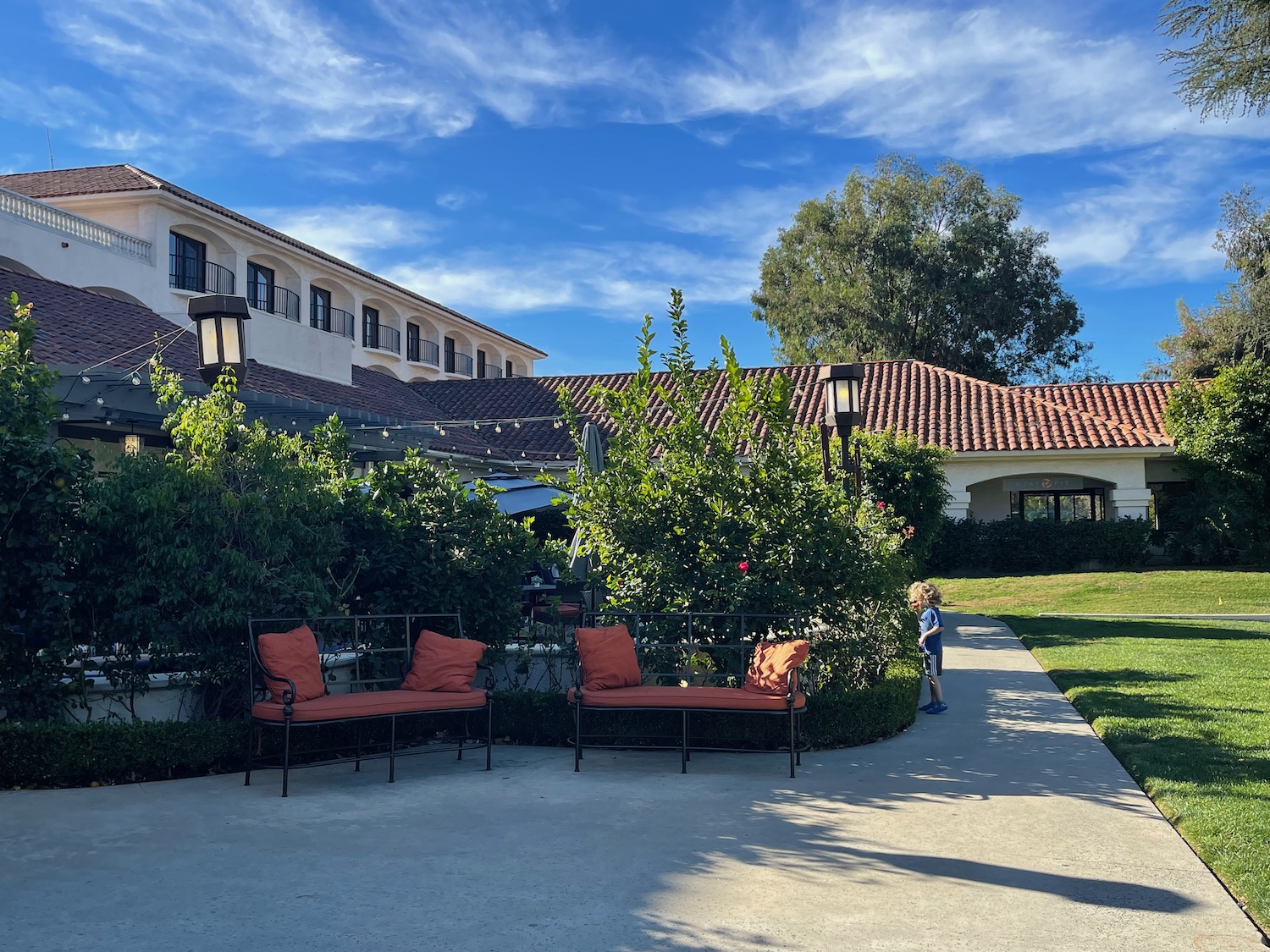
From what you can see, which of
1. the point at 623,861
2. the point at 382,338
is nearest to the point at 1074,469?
the point at 623,861

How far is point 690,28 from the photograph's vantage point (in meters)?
15.1

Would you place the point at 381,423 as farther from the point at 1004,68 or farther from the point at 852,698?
the point at 1004,68

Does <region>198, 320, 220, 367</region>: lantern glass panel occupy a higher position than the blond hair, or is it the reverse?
<region>198, 320, 220, 367</region>: lantern glass panel

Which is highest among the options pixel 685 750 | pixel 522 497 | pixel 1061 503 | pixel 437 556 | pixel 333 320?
pixel 333 320

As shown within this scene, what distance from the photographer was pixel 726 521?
30.1ft

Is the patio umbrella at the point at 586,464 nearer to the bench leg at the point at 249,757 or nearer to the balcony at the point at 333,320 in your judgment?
the bench leg at the point at 249,757

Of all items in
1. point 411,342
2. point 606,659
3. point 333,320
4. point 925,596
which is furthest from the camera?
point 411,342

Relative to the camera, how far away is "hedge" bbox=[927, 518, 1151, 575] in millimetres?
26656

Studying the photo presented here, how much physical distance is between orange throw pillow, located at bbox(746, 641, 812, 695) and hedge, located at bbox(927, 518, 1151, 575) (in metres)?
19.6

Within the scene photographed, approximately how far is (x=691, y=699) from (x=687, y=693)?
0.35ft

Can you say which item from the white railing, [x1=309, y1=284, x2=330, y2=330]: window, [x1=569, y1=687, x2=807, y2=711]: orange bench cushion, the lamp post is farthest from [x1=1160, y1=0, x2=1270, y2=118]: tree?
[x1=309, y1=284, x2=330, y2=330]: window

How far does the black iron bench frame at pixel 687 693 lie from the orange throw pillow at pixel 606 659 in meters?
0.08

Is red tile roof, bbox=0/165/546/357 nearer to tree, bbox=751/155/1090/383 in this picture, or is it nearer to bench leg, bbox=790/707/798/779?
tree, bbox=751/155/1090/383

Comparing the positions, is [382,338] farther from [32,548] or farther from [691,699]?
[691,699]
